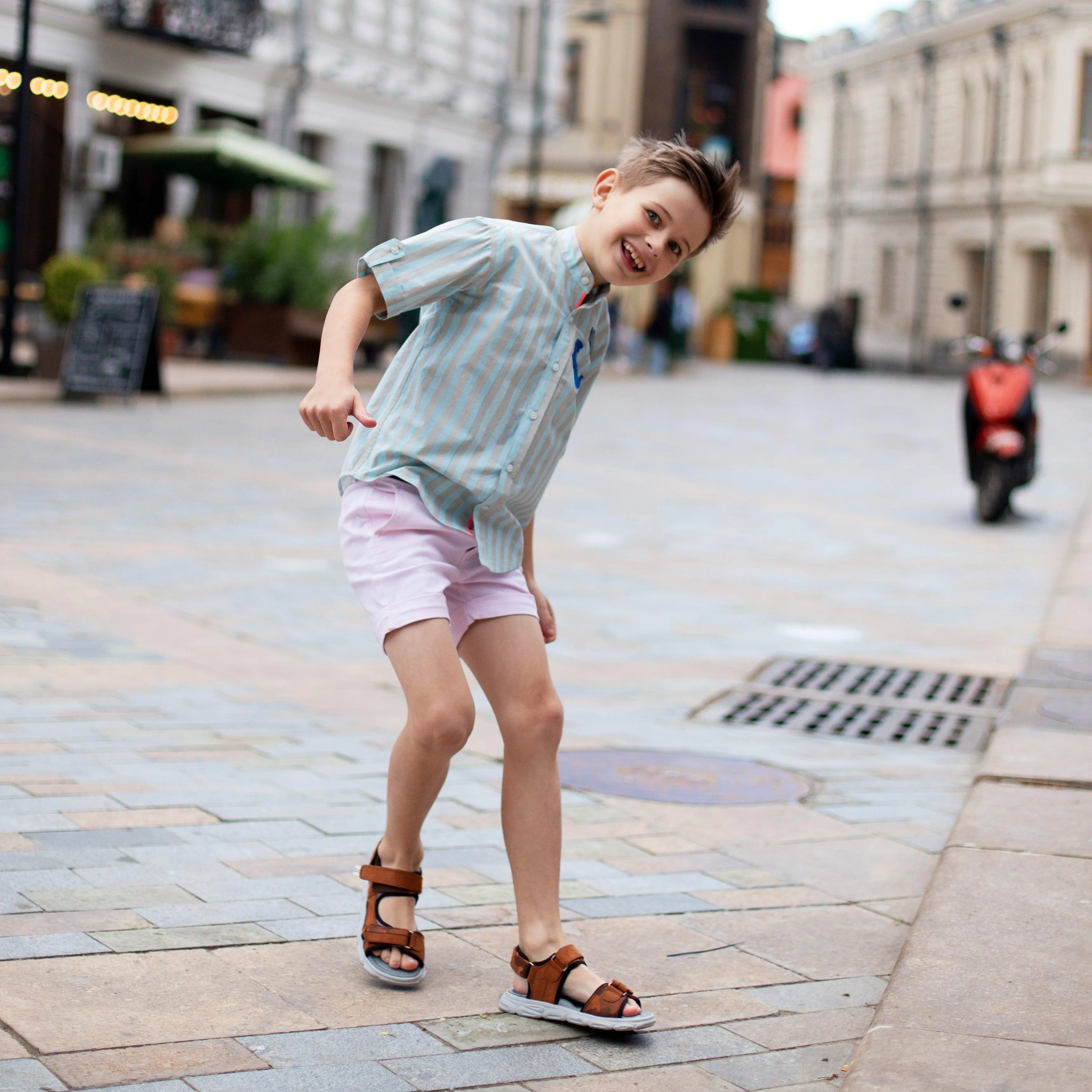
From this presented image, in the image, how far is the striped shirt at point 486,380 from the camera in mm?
3131

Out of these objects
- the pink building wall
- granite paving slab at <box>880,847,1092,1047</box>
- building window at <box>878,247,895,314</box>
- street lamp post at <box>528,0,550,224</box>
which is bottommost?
granite paving slab at <box>880,847,1092,1047</box>

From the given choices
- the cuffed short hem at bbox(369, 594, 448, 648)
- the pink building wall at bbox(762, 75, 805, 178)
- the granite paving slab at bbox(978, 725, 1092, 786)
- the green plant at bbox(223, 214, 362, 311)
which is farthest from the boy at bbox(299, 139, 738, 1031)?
the pink building wall at bbox(762, 75, 805, 178)

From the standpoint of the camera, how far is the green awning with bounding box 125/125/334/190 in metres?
22.8

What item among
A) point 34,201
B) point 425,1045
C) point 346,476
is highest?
point 34,201

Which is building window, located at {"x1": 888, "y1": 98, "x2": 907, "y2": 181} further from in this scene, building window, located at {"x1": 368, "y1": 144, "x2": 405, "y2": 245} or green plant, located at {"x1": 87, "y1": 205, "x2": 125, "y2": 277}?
green plant, located at {"x1": 87, "y1": 205, "x2": 125, "y2": 277}

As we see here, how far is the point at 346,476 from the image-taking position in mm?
3242

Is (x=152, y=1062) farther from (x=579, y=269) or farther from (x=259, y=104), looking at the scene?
(x=259, y=104)

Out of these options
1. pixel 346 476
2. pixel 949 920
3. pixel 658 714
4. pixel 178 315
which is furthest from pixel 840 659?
pixel 178 315

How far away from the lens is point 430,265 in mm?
3070

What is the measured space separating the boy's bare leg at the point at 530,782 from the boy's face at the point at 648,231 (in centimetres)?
66

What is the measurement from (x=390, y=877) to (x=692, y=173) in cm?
133

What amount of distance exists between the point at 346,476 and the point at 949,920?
4.66 ft

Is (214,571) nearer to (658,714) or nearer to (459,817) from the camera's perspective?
(658,714)

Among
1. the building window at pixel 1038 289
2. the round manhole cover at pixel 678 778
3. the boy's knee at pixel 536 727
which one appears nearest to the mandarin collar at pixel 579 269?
the boy's knee at pixel 536 727
